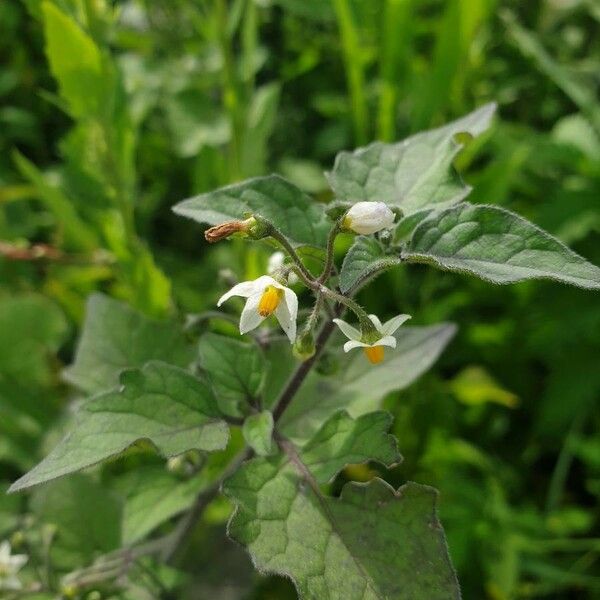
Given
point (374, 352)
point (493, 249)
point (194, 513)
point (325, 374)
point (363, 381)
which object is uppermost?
point (493, 249)

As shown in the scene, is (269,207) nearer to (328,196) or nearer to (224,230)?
(224,230)

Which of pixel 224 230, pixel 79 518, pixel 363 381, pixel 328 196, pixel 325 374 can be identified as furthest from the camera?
pixel 328 196

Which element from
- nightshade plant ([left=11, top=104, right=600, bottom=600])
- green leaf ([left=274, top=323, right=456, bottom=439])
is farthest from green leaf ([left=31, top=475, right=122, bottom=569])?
green leaf ([left=274, top=323, right=456, bottom=439])

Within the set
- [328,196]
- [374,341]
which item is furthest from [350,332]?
[328,196]

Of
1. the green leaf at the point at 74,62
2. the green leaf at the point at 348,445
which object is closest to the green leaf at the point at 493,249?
the green leaf at the point at 348,445

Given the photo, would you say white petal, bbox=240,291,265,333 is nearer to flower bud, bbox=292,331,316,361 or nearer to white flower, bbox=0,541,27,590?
flower bud, bbox=292,331,316,361
